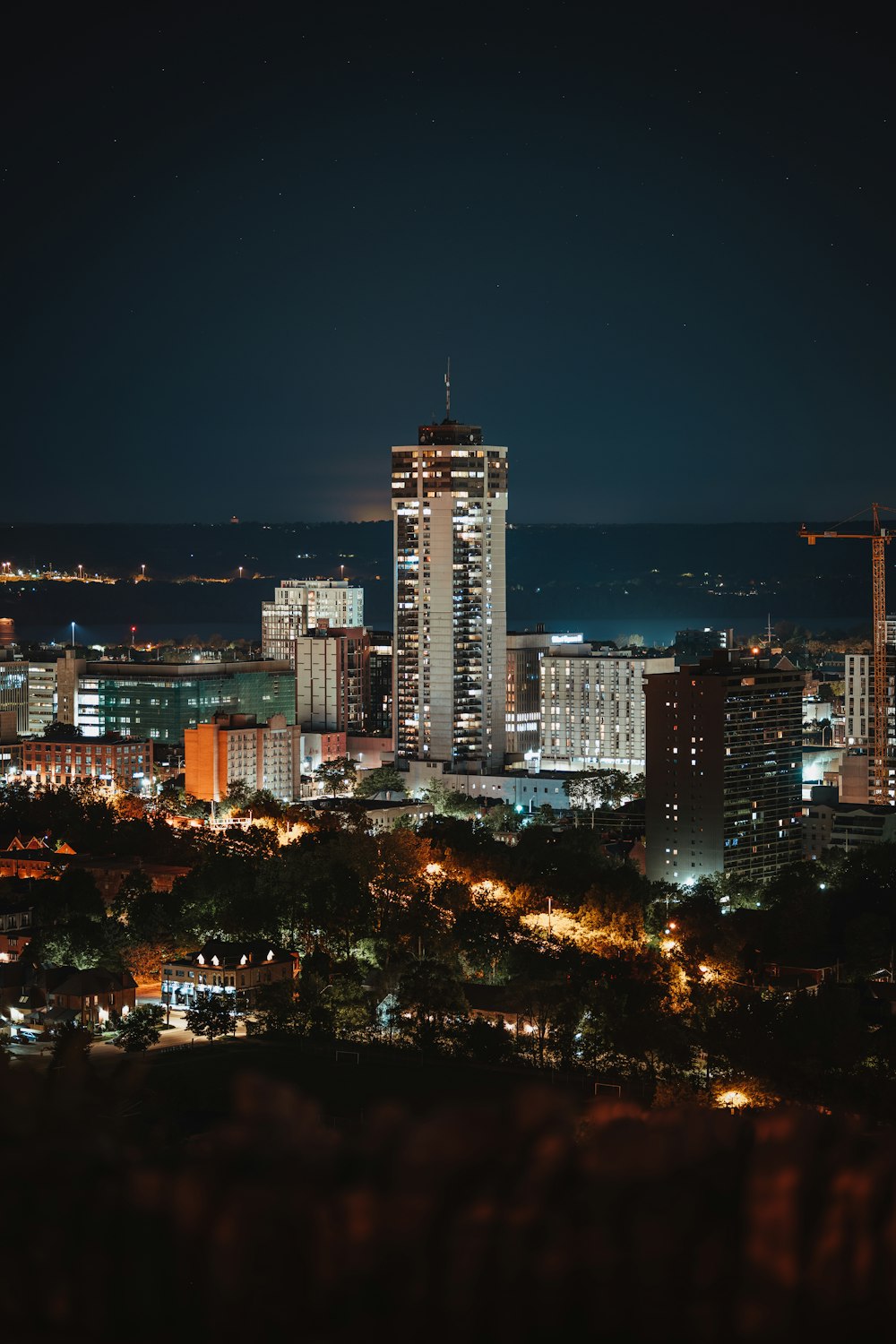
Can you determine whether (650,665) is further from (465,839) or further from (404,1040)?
(404,1040)

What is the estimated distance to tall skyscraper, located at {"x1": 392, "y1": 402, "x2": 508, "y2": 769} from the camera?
27.5 metres

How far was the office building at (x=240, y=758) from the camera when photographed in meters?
25.3

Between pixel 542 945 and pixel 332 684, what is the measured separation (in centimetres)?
1811

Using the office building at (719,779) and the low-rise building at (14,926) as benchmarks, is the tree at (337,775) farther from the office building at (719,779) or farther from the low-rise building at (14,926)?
the low-rise building at (14,926)

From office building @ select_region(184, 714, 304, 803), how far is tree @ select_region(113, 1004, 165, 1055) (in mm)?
12284

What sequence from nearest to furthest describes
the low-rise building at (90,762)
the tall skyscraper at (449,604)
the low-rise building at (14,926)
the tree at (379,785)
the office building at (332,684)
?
the low-rise building at (14,926) → the tree at (379,785) → the low-rise building at (90,762) → the tall skyscraper at (449,604) → the office building at (332,684)

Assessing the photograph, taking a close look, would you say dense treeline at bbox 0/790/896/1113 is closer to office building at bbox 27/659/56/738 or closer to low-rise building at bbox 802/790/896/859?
low-rise building at bbox 802/790/896/859

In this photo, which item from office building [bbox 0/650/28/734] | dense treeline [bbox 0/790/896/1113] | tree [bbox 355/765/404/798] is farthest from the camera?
office building [bbox 0/650/28/734]

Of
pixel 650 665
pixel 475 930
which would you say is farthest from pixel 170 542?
pixel 475 930

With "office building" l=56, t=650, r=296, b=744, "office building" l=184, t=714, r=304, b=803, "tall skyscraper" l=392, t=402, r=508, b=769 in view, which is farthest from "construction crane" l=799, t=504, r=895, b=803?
"office building" l=56, t=650, r=296, b=744

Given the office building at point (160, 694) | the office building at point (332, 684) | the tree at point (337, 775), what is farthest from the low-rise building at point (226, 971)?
the office building at point (332, 684)

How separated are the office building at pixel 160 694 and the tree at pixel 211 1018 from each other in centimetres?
1842

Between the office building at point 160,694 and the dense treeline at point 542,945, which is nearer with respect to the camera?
the dense treeline at point 542,945

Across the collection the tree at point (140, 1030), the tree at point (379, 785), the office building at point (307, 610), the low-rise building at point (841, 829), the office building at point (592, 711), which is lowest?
the tree at point (140, 1030)
